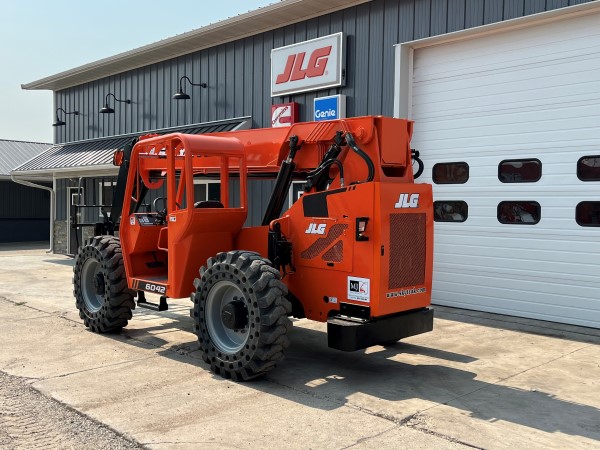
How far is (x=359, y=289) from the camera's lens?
588cm

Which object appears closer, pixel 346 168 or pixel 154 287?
pixel 346 168

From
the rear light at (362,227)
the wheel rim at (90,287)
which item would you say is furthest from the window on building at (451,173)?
the wheel rim at (90,287)

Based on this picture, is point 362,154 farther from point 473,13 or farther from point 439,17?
point 439,17

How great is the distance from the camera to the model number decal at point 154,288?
22.9 feet

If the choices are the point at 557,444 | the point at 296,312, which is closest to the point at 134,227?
the point at 296,312

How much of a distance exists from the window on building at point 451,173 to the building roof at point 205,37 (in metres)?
3.36

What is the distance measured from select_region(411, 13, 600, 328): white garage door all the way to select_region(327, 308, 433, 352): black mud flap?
3.84 meters

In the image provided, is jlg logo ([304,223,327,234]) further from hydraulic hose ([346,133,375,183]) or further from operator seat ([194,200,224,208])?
operator seat ([194,200,224,208])

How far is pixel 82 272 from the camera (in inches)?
324

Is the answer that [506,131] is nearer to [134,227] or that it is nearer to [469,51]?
[469,51]

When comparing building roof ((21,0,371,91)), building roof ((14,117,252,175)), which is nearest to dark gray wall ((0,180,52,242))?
building roof ((14,117,252,175))

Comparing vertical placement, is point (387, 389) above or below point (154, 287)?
below

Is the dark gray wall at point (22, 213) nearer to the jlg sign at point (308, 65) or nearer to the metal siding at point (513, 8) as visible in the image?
the jlg sign at point (308, 65)

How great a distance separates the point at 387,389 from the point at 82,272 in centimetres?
462
